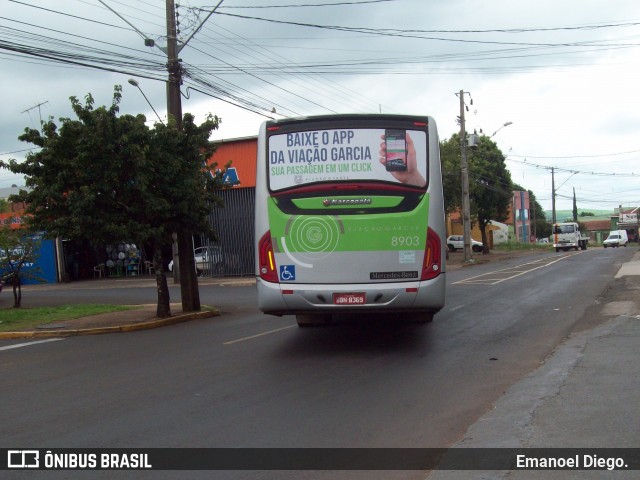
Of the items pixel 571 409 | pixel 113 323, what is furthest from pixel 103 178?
pixel 571 409

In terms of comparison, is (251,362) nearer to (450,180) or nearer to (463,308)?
(463,308)

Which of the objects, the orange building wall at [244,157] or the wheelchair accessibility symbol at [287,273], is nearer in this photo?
the wheelchair accessibility symbol at [287,273]

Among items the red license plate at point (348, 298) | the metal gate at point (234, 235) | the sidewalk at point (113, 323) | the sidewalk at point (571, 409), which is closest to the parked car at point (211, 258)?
the metal gate at point (234, 235)

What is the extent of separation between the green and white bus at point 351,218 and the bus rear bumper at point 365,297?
14 millimetres

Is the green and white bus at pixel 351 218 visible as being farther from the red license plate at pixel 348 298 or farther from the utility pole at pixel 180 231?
the utility pole at pixel 180 231

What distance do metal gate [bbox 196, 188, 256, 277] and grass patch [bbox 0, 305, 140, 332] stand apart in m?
12.6

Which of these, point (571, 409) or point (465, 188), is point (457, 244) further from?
point (571, 409)

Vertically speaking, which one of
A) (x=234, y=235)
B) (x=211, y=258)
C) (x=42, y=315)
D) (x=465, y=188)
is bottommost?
(x=42, y=315)

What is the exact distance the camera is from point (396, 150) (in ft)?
30.9

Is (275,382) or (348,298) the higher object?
(348,298)

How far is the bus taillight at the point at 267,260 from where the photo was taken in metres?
9.36

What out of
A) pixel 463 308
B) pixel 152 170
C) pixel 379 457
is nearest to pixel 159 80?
pixel 152 170

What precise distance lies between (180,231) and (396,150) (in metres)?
7.69

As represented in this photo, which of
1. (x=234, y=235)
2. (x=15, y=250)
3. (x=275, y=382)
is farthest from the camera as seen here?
(x=234, y=235)
